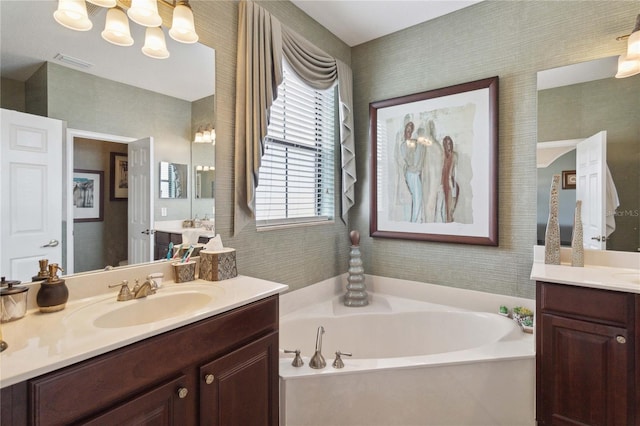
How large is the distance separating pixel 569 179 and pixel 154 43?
2430mm

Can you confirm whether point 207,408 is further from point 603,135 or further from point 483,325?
point 603,135

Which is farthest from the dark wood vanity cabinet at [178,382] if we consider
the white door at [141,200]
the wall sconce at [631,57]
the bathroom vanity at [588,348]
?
the wall sconce at [631,57]

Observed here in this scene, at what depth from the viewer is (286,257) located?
2232mm

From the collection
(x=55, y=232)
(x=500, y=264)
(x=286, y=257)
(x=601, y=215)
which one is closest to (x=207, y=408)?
(x=55, y=232)

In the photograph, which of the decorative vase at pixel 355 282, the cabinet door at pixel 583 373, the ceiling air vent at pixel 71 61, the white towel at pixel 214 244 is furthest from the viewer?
the decorative vase at pixel 355 282

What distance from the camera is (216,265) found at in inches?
61.9

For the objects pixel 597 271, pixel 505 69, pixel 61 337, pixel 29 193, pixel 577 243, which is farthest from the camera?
pixel 505 69

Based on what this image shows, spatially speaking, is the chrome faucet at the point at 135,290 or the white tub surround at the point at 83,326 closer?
the white tub surround at the point at 83,326

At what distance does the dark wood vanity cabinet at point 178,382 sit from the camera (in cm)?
80

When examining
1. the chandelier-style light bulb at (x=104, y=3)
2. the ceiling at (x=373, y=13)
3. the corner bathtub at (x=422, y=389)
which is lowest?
the corner bathtub at (x=422, y=389)

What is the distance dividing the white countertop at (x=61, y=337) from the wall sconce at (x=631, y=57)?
2314 mm

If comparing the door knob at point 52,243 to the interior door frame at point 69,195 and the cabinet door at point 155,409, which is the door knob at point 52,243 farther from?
the cabinet door at point 155,409

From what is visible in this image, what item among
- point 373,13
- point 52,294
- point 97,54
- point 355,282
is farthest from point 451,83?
point 52,294

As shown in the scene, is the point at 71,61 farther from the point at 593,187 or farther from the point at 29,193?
the point at 593,187
